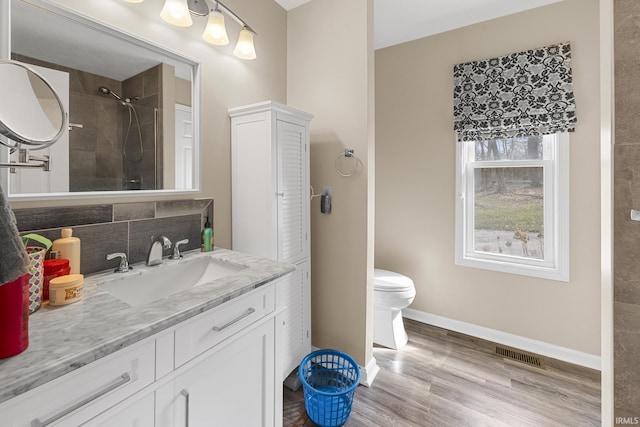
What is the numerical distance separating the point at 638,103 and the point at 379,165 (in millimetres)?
2048

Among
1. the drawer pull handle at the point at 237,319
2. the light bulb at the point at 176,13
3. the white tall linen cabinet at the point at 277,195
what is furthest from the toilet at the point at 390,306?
the light bulb at the point at 176,13

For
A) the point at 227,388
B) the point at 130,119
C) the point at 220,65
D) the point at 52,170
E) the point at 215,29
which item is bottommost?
the point at 227,388

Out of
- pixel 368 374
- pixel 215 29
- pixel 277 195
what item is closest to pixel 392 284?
pixel 368 374

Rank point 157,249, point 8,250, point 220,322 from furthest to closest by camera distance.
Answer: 1. point 157,249
2. point 220,322
3. point 8,250

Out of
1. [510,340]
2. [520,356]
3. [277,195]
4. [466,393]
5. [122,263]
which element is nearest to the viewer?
[122,263]

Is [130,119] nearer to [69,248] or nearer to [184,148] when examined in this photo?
[184,148]

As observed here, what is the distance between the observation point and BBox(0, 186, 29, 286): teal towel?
20.5 inches

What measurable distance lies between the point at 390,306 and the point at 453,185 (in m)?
1.21

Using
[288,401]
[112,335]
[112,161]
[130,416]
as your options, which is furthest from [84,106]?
[288,401]

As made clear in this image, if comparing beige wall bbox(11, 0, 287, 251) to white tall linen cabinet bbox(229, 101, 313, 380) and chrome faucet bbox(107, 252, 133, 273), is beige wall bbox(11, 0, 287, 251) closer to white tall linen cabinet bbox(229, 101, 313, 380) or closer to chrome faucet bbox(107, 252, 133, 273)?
white tall linen cabinet bbox(229, 101, 313, 380)

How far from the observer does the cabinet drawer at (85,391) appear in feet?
1.72

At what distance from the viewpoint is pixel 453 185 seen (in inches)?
97.3

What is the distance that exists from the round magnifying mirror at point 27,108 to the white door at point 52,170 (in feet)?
0.48

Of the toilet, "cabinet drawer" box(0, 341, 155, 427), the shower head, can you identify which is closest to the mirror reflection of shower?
the shower head
